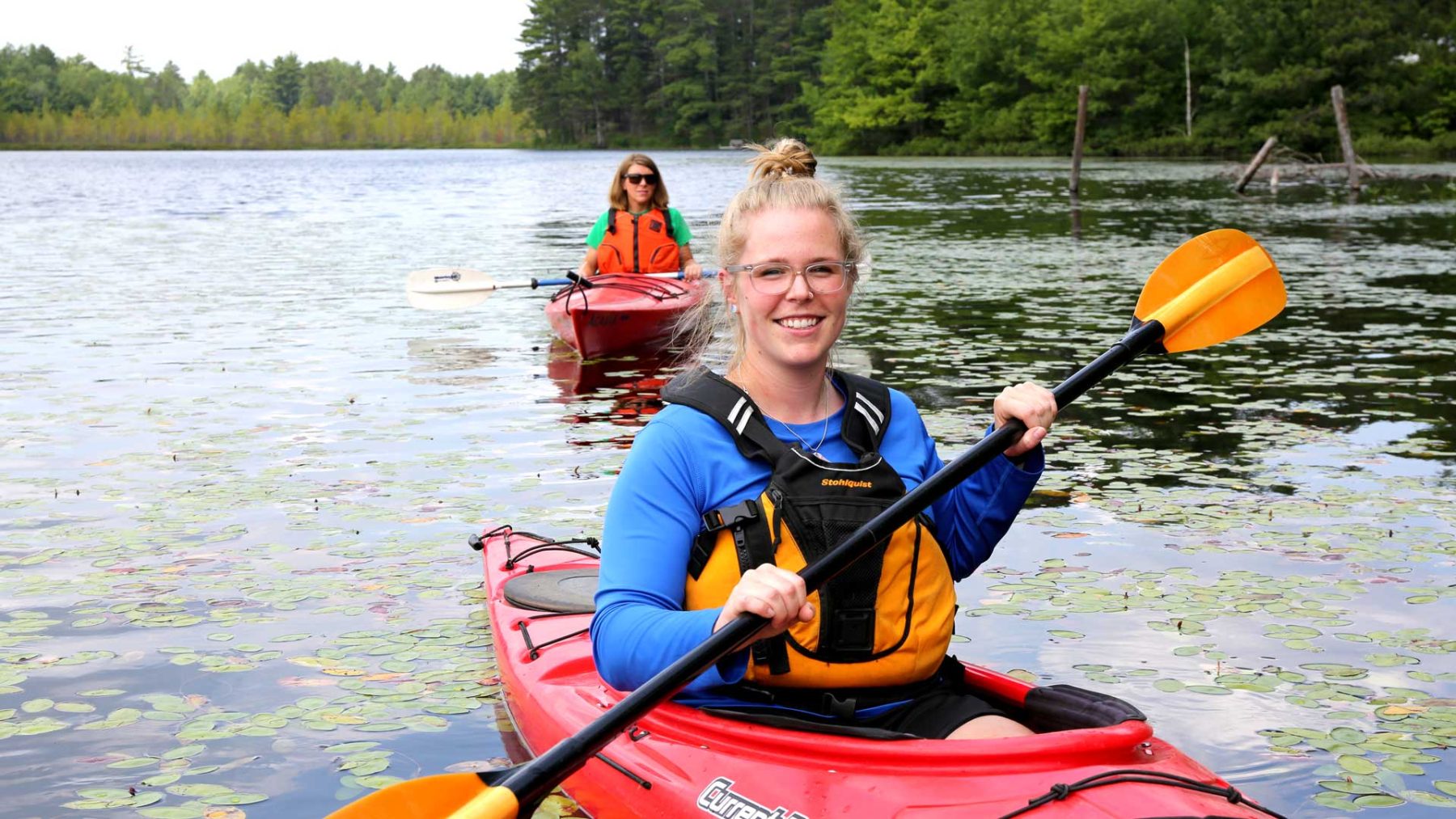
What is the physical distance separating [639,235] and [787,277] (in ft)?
25.0

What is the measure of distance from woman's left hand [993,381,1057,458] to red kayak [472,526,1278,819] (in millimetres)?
469

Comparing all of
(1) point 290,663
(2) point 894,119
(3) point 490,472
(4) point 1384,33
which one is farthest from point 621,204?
(2) point 894,119

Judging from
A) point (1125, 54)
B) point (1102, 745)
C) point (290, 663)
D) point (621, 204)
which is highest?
point (1125, 54)

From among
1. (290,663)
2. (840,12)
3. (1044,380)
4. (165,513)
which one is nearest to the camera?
(290,663)

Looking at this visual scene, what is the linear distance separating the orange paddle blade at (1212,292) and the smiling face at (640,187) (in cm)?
663

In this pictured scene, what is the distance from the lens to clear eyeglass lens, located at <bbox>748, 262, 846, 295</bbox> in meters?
2.52

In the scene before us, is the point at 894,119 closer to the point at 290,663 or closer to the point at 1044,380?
the point at 1044,380

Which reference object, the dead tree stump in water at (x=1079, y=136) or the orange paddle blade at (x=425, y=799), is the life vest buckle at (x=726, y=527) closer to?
the orange paddle blade at (x=425, y=799)

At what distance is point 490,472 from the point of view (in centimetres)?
647

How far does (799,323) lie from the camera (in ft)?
8.34

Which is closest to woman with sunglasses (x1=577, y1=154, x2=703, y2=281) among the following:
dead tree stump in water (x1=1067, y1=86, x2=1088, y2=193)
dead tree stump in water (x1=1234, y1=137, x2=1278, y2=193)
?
dead tree stump in water (x1=1234, y1=137, x2=1278, y2=193)

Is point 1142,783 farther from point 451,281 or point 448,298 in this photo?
point 451,281

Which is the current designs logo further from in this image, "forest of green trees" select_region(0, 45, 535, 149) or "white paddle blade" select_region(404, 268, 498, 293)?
"forest of green trees" select_region(0, 45, 535, 149)

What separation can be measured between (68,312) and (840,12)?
73919 millimetres
